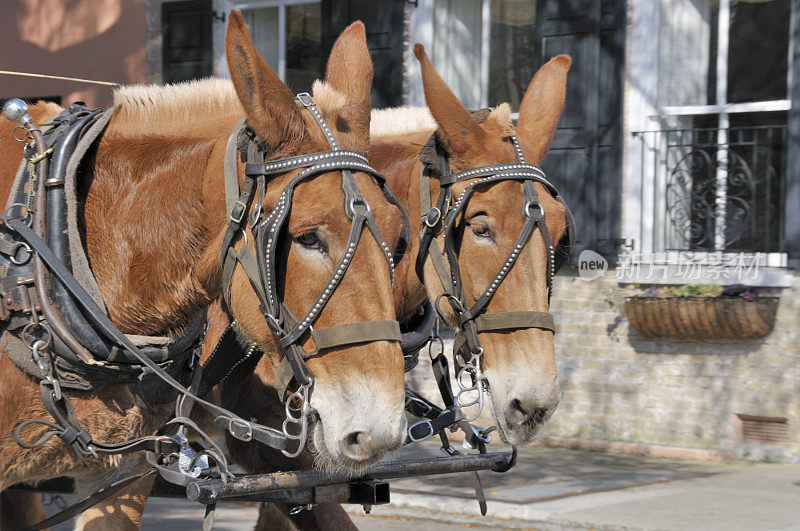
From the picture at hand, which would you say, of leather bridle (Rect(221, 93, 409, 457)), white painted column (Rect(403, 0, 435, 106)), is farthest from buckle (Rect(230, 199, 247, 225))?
white painted column (Rect(403, 0, 435, 106))

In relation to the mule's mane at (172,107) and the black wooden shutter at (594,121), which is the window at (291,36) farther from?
the mule's mane at (172,107)

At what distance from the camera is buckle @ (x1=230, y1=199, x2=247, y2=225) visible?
2486 millimetres

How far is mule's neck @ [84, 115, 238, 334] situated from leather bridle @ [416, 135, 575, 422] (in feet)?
3.59

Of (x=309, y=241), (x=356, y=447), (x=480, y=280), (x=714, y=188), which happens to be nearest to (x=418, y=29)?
(x=714, y=188)

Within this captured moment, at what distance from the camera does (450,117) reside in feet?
12.4

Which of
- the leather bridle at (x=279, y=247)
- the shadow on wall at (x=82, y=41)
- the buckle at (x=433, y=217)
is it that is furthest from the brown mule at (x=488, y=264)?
the shadow on wall at (x=82, y=41)

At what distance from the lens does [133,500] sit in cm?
361

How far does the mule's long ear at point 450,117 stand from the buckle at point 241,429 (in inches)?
58.4

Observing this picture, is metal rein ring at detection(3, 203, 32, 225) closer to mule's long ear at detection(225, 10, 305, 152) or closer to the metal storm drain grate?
mule's long ear at detection(225, 10, 305, 152)

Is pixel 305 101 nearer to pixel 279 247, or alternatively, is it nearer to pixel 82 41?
pixel 279 247

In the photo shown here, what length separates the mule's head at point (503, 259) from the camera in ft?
11.3

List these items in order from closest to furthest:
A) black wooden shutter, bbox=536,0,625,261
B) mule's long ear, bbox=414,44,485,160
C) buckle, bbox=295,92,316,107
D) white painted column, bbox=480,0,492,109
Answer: buckle, bbox=295,92,316,107
mule's long ear, bbox=414,44,485,160
black wooden shutter, bbox=536,0,625,261
white painted column, bbox=480,0,492,109

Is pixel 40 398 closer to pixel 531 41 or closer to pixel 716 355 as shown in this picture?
pixel 716 355

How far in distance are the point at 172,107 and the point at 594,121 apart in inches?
227
